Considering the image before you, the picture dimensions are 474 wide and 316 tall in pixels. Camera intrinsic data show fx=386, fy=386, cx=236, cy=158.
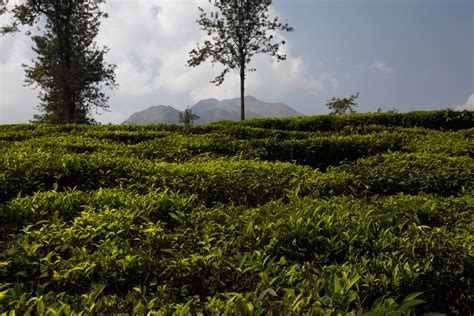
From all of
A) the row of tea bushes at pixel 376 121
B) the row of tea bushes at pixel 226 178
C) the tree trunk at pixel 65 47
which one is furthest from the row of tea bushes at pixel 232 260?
the tree trunk at pixel 65 47

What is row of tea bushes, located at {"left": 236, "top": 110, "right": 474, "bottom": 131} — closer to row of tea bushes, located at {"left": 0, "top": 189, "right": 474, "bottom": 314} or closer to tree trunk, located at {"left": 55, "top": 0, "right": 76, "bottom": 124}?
row of tea bushes, located at {"left": 0, "top": 189, "right": 474, "bottom": 314}

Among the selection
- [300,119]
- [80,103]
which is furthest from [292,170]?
[80,103]

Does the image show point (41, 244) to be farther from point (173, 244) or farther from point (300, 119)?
point (300, 119)

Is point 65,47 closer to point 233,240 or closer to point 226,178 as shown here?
point 226,178

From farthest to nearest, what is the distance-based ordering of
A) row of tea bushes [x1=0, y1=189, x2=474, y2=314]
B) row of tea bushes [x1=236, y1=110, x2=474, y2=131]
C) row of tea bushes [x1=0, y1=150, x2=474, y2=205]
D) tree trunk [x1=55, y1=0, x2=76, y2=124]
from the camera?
tree trunk [x1=55, y1=0, x2=76, y2=124] < row of tea bushes [x1=236, y1=110, x2=474, y2=131] < row of tea bushes [x1=0, y1=150, x2=474, y2=205] < row of tea bushes [x1=0, y1=189, x2=474, y2=314]

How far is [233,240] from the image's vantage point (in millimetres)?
4270

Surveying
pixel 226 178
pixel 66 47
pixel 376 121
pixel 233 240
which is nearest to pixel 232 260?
pixel 233 240

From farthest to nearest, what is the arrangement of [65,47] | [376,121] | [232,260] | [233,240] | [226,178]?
[65,47] < [376,121] < [226,178] < [233,240] < [232,260]

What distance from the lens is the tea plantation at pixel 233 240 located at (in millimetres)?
3201

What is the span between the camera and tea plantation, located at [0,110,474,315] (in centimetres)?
320

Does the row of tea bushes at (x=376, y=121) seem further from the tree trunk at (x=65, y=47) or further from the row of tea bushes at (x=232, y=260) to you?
the tree trunk at (x=65, y=47)

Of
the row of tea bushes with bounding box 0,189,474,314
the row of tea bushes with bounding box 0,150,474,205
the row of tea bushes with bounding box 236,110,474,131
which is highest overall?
the row of tea bushes with bounding box 236,110,474,131

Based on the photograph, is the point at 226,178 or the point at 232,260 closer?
the point at 232,260

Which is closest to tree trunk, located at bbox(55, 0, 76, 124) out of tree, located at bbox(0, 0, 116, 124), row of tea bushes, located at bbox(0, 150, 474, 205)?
tree, located at bbox(0, 0, 116, 124)
